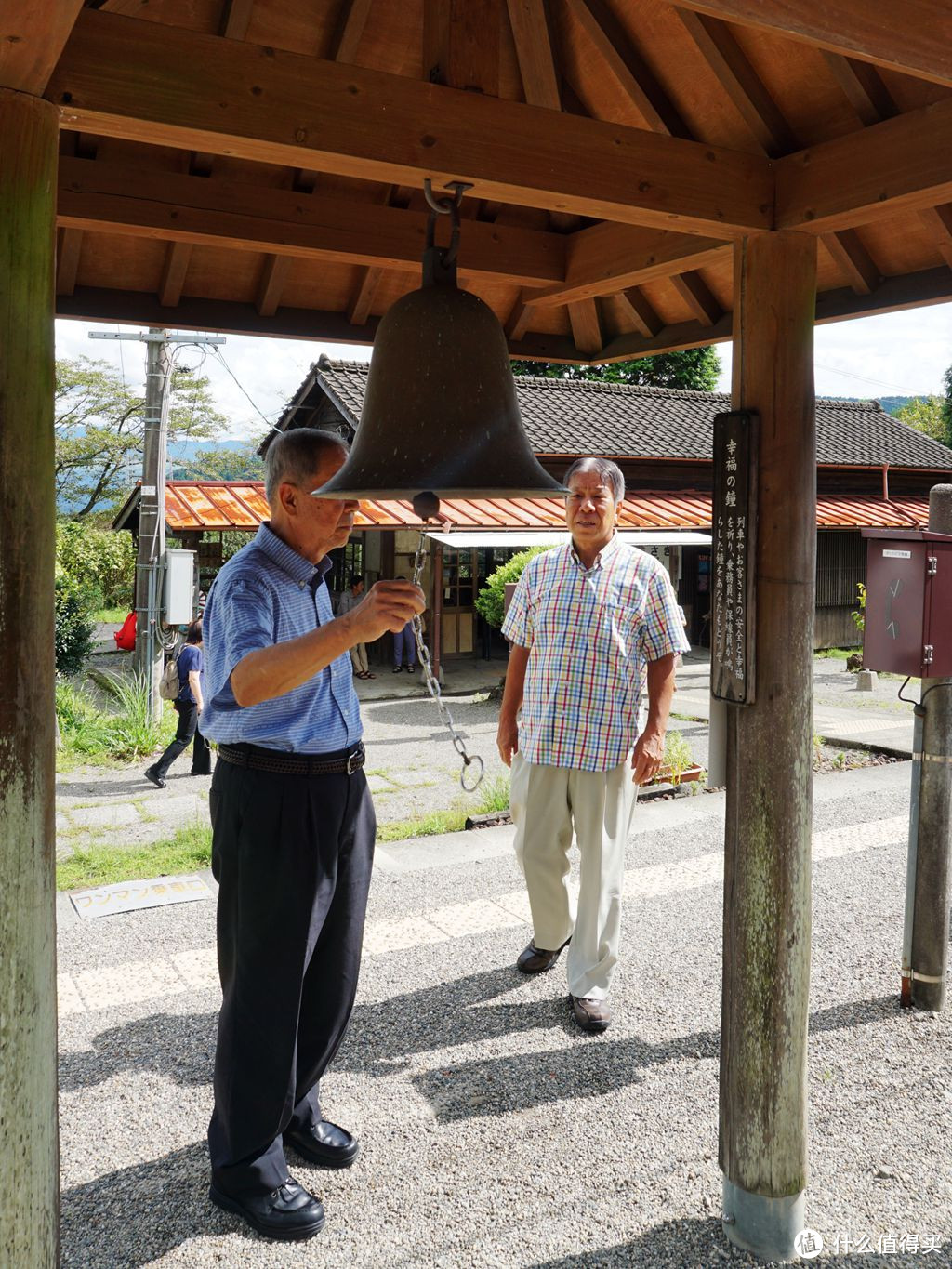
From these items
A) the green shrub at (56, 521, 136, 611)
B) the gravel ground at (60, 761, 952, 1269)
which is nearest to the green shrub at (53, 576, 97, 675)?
the gravel ground at (60, 761, 952, 1269)

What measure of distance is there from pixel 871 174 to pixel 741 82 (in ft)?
1.33

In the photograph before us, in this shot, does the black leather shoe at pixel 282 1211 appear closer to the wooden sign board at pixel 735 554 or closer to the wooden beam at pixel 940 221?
the wooden sign board at pixel 735 554

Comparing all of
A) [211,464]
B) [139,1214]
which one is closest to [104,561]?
[211,464]

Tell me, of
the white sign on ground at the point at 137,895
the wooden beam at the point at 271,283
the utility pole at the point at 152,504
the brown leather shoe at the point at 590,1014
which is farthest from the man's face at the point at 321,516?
the utility pole at the point at 152,504

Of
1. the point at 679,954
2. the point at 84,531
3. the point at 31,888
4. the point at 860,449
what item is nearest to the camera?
the point at 31,888

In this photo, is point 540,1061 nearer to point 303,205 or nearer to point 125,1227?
point 125,1227

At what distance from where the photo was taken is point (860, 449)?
72.0 ft

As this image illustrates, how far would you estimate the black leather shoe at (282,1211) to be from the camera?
2555 mm

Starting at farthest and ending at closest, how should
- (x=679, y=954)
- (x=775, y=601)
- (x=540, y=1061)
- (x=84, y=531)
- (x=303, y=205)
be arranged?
(x=84, y=531)
(x=679, y=954)
(x=540, y=1061)
(x=303, y=205)
(x=775, y=601)

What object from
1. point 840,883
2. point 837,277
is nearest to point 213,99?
point 837,277

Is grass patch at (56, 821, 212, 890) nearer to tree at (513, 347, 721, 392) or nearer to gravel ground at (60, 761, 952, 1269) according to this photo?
gravel ground at (60, 761, 952, 1269)

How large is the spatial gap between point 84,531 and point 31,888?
26511mm

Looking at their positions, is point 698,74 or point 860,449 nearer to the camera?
point 698,74

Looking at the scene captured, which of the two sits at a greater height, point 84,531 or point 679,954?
point 84,531
